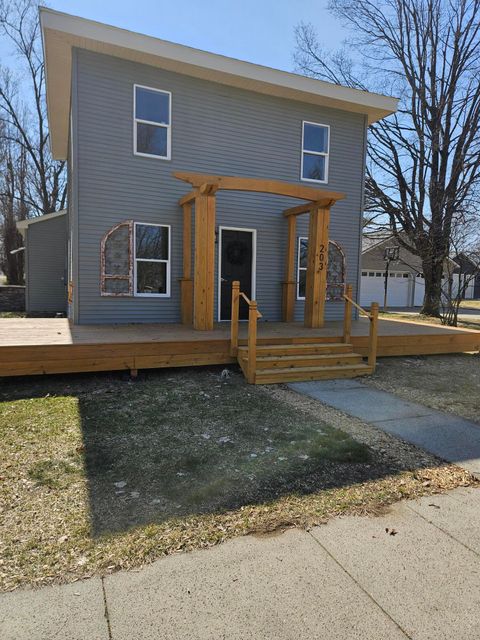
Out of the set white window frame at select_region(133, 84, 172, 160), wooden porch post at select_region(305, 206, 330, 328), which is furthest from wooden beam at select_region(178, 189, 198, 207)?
wooden porch post at select_region(305, 206, 330, 328)

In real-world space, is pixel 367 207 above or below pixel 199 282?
above

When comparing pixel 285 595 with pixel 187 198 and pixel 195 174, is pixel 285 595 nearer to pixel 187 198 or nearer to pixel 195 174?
pixel 195 174

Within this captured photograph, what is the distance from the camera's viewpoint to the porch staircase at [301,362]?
616 centimetres

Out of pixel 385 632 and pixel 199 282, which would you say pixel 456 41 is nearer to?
pixel 199 282

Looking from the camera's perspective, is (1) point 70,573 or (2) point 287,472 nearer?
(1) point 70,573

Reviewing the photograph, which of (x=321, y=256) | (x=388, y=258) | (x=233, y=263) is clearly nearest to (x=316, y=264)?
(x=321, y=256)

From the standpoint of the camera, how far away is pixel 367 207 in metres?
17.8

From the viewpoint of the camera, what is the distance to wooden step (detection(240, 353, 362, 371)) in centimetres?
629

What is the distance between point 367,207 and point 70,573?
17744mm

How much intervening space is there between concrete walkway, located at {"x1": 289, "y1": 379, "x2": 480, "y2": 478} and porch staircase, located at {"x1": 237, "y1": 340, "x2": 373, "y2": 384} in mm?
173

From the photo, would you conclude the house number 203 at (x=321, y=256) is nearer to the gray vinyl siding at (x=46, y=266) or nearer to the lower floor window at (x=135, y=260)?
the lower floor window at (x=135, y=260)

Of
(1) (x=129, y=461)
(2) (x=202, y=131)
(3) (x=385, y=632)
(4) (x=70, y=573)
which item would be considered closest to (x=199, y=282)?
(2) (x=202, y=131)

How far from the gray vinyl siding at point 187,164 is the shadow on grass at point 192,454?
3.37 meters

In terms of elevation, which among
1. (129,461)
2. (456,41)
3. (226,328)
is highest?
(456,41)
